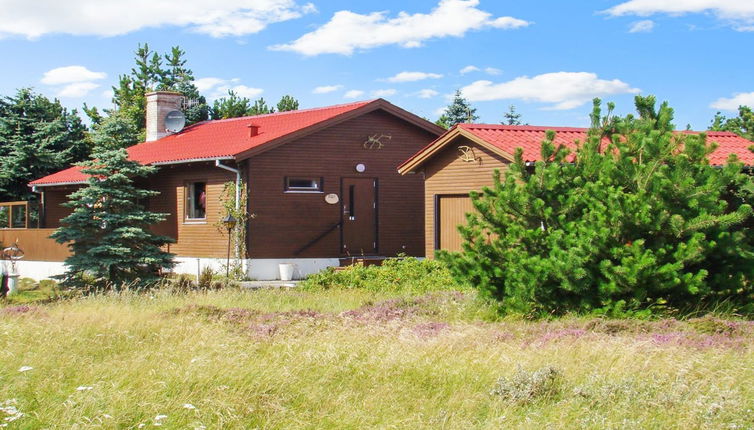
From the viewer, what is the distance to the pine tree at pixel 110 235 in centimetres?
1694

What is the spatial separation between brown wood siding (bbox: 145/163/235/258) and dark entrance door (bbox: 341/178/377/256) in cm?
313

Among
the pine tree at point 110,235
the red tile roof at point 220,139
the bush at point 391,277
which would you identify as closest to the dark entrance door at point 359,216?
the red tile roof at point 220,139

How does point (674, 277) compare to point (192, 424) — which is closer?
point (192, 424)

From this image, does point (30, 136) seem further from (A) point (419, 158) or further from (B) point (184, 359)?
(B) point (184, 359)

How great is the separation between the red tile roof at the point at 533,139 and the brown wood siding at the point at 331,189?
3.21 metres

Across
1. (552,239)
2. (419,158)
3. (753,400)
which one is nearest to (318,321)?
(552,239)

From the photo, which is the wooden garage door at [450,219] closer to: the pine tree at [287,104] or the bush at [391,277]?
the bush at [391,277]

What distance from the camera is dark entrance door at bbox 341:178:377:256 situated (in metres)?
23.0

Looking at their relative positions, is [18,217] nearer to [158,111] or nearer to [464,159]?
[158,111]

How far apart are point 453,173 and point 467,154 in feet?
2.10

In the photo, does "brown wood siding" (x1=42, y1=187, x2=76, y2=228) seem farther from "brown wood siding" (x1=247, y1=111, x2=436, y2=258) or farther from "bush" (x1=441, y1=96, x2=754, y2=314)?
"bush" (x1=441, y1=96, x2=754, y2=314)

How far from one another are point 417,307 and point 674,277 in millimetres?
3701

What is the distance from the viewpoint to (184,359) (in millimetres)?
8102

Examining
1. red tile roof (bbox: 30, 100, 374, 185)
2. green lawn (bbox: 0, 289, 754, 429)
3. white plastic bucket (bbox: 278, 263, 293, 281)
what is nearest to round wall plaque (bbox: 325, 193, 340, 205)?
red tile roof (bbox: 30, 100, 374, 185)
